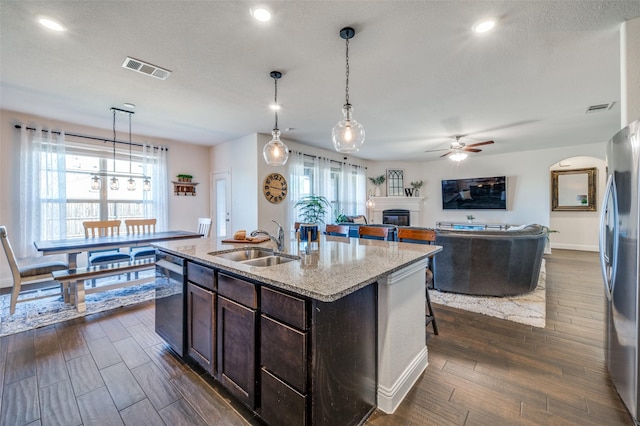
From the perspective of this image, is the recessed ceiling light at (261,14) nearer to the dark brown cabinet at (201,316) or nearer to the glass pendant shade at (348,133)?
the glass pendant shade at (348,133)

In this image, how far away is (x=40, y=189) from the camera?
4184 mm

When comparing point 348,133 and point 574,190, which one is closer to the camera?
point 348,133

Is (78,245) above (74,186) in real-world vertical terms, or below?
below

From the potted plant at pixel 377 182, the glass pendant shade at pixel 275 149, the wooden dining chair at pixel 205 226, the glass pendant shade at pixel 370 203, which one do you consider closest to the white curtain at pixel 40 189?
the wooden dining chair at pixel 205 226

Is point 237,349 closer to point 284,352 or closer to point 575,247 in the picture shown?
point 284,352

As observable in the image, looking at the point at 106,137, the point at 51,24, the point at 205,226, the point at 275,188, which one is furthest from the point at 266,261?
the point at 106,137

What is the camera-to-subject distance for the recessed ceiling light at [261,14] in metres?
1.90

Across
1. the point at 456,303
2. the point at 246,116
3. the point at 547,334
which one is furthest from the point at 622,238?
the point at 246,116

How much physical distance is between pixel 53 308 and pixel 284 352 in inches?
139

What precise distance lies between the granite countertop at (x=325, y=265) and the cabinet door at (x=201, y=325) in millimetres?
265

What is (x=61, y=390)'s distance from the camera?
1.87 meters

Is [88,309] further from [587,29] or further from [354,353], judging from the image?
[587,29]

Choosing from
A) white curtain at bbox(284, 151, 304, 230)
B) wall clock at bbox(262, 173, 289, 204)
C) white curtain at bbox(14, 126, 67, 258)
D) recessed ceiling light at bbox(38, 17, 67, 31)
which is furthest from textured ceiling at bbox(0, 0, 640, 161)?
white curtain at bbox(284, 151, 304, 230)

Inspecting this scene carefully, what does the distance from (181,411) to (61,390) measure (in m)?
0.94
